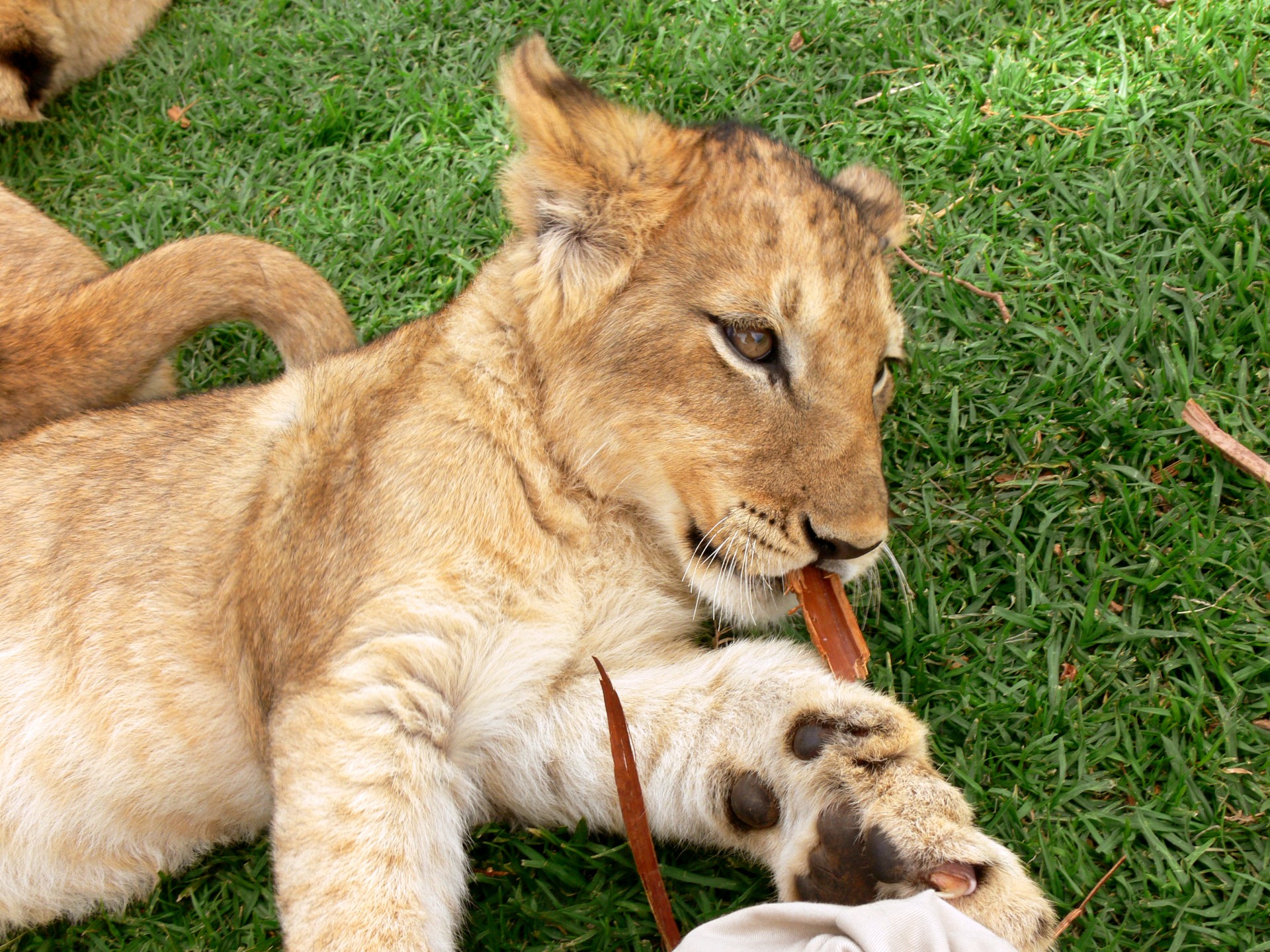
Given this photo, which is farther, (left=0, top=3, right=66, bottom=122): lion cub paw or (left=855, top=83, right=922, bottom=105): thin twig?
(left=0, top=3, right=66, bottom=122): lion cub paw

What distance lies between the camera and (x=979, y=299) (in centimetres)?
383

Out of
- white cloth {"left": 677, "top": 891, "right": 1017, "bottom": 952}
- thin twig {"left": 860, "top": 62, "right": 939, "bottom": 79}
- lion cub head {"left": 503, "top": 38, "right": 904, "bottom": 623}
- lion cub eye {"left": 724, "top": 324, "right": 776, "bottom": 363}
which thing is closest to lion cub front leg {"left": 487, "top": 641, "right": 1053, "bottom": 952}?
white cloth {"left": 677, "top": 891, "right": 1017, "bottom": 952}

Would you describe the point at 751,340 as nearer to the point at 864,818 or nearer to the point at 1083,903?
the point at 864,818

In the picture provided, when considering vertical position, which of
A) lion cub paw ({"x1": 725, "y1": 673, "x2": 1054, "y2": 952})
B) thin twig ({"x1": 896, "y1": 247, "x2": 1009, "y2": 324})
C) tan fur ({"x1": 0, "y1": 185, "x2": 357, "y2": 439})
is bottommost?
lion cub paw ({"x1": 725, "y1": 673, "x2": 1054, "y2": 952})

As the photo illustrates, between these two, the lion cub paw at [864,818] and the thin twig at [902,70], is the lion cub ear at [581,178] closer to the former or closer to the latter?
the lion cub paw at [864,818]

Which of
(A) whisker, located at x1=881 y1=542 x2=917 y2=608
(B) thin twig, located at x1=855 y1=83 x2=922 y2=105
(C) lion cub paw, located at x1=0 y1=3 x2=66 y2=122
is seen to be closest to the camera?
(A) whisker, located at x1=881 y1=542 x2=917 y2=608

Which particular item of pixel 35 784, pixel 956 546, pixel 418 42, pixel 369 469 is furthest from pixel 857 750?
pixel 418 42

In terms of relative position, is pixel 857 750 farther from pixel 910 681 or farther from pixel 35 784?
pixel 35 784

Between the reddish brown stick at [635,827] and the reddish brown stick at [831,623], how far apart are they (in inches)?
26.3

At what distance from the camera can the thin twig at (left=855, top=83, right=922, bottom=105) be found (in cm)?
446

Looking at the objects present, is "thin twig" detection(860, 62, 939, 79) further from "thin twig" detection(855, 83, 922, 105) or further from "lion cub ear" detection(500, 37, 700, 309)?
"lion cub ear" detection(500, 37, 700, 309)

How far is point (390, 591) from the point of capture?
2.69 meters

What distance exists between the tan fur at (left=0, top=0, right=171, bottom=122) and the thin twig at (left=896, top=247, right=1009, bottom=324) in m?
4.40

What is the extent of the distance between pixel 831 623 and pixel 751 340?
0.81 metres
